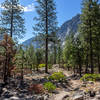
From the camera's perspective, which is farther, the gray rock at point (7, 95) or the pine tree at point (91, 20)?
the pine tree at point (91, 20)

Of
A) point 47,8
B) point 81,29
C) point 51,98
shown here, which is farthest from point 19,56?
point 81,29

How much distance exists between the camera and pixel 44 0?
1628cm

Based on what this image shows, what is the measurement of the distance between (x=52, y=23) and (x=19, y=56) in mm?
8749

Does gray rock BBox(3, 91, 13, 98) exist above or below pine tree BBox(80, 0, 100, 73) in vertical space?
below

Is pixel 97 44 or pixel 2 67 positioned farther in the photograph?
pixel 97 44

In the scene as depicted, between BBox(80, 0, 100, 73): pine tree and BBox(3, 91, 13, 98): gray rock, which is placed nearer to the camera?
BBox(3, 91, 13, 98): gray rock

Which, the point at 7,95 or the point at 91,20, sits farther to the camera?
the point at 91,20

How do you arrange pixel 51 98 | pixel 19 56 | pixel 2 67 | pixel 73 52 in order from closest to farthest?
1. pixel 51 98
2. pixel 2 67
3. pixel 19 56
4. pixel 73 52

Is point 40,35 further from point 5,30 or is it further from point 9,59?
point 9,59

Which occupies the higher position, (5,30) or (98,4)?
(98,4)

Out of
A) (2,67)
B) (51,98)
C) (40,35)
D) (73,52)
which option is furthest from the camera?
(40,35)

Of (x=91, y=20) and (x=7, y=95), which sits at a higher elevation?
Answer: (x=91, y=20)

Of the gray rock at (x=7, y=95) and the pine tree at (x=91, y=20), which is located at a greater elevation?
the pine tree at (x=91, y=20)

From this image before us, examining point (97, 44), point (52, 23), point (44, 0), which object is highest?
point (44, 0)
